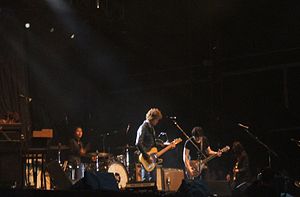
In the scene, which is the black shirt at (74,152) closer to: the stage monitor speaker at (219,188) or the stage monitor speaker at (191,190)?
the stage monitor speaker at (219,188)

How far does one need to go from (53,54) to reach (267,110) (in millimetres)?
5953

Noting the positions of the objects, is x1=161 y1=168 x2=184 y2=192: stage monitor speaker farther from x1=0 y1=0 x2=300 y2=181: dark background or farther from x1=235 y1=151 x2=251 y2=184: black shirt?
x1=0 y1=0 x2=300 y2=181: dark background

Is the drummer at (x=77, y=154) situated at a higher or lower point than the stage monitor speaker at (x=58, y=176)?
higher

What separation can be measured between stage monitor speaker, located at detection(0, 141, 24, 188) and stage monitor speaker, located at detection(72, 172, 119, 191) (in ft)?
12.1

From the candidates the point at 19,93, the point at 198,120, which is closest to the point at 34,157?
the point at 19,93

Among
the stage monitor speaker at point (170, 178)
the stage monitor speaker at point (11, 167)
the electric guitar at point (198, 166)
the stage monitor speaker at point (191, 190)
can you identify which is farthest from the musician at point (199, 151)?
the stage monitor speaker at point (191, 190)

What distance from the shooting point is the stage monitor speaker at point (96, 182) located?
7879 mm

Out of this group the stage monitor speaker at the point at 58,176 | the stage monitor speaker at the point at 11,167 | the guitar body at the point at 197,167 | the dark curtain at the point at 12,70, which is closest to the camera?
the stage monitor speaker at the point at 58,176

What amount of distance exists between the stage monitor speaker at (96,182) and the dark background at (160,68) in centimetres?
914

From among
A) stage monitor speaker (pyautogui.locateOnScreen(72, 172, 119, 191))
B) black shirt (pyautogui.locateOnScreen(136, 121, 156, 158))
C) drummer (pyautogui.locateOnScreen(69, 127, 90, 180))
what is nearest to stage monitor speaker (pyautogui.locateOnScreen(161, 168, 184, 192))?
black shirt (pyautogui.locateOnScreen(136, 121, 156, 158))

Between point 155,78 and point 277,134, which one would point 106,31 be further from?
point 277,134

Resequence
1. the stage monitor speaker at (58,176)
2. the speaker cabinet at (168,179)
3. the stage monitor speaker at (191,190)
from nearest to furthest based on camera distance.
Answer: the stage monitor speaker at (191,190), the stage monitor speaker at (58,176), the speaker cabinet at (168,179)

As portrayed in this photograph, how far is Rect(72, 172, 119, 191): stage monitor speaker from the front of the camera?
788cm

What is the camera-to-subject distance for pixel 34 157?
13008 millimetres
